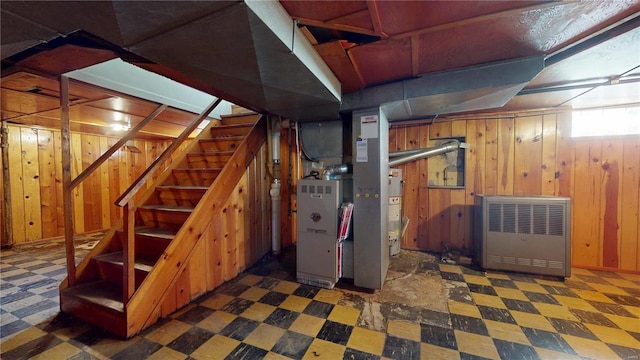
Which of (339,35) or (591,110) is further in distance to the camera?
(591,110)

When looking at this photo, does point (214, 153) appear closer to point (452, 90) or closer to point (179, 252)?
point (179, 252)

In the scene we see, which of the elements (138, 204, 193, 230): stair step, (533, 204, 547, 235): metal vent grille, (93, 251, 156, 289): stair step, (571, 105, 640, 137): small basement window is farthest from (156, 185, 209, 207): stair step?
(571, 105, 640, 137): small basement window

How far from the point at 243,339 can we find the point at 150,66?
201 centimetres

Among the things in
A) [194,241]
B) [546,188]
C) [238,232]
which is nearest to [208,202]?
[194,241]

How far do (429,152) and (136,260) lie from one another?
3.35 m

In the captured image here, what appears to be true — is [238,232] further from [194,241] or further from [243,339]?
[243,339]

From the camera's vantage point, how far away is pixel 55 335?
1.56 m

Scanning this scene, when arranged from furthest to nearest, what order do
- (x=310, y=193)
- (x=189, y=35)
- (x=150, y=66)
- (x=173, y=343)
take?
(x=310, y=193) < (x=150, y=66) < (x=173, y=343) < (x=189, y=35)

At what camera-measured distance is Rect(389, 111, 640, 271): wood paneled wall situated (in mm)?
2551

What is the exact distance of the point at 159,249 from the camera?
195 centimetres

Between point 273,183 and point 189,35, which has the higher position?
point 189,35

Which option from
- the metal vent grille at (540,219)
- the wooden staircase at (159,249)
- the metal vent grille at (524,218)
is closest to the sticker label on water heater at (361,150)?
the wooden staircase at (159,249)

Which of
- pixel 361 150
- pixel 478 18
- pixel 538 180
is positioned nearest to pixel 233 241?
pixel 361 150

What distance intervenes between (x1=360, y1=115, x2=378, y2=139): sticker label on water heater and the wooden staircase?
129 centimetres
